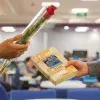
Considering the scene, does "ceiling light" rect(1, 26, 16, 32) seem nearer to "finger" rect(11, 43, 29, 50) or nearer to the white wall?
the white wall

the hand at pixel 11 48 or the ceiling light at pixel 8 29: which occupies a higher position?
the ceiling light at pixel 8 29

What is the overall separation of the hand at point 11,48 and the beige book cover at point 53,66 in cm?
22

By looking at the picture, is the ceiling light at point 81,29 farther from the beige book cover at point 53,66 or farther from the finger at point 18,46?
the finger at point 18,46

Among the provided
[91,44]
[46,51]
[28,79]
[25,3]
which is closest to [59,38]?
[91,44]

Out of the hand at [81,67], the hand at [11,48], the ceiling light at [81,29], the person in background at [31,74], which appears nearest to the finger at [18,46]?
the hand at [11,48]

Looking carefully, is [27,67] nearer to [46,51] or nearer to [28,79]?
[28,79]

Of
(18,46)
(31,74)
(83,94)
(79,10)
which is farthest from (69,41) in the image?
(18,46)

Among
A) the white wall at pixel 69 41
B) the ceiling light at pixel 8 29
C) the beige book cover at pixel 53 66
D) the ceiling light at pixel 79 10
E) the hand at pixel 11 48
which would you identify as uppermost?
the ceiling light at pixel 8 29

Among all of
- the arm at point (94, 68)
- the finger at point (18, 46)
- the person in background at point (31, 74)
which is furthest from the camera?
the person in background at point (31, 74)

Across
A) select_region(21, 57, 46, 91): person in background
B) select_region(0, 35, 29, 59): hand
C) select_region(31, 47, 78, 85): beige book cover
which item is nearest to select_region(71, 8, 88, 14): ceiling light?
select_region(21, 57, 46, 91): person in background

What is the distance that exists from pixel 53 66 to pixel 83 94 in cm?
153

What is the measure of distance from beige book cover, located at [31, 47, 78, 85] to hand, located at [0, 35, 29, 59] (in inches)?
8.9

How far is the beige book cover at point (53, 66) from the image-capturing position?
137 cm

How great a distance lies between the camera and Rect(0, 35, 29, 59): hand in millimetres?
1157
